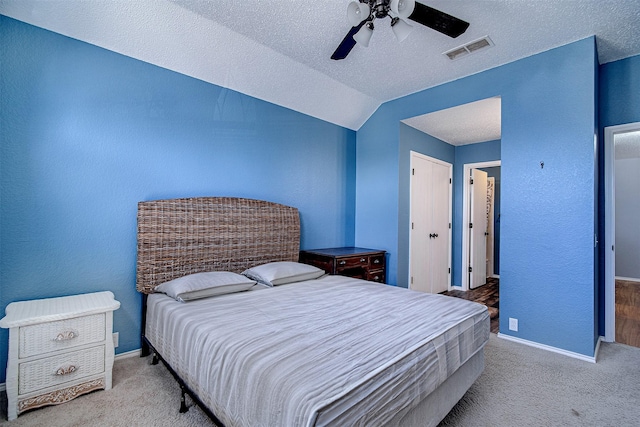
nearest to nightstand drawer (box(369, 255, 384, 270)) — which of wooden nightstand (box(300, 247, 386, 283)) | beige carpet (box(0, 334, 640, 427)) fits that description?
wooden nightstand (box(300, 247, 386, 283))

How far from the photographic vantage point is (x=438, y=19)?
1849 millimetres

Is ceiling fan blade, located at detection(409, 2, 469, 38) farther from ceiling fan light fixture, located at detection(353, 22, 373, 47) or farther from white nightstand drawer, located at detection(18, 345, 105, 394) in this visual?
white nightstand drawer, located at detection(18, 345, 105, 394)

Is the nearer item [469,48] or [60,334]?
[60,334]

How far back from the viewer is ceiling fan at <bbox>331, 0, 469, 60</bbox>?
1.68 metres

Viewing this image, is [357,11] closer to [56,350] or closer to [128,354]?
[56,350]

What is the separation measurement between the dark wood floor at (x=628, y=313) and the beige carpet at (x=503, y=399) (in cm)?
Result: 61

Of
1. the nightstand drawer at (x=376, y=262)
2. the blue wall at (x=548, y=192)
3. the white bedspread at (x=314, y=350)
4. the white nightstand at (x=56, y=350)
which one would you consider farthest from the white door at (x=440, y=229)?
the white nightstand at (x=56, y=350)

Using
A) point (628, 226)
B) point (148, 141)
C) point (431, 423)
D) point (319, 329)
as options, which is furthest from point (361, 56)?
point (628, 226)

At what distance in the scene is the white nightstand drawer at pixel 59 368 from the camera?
170cm

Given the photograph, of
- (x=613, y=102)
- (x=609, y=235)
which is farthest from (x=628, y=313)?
(x=613, y=102)

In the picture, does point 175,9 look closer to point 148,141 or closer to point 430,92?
point 148,141

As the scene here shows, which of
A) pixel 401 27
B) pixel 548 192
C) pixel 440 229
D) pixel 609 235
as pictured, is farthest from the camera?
pixel 440 229

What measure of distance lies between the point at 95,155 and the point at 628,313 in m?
6.18

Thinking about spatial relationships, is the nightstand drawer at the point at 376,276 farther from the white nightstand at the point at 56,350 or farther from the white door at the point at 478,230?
the white nightstand at the point at 56,350
